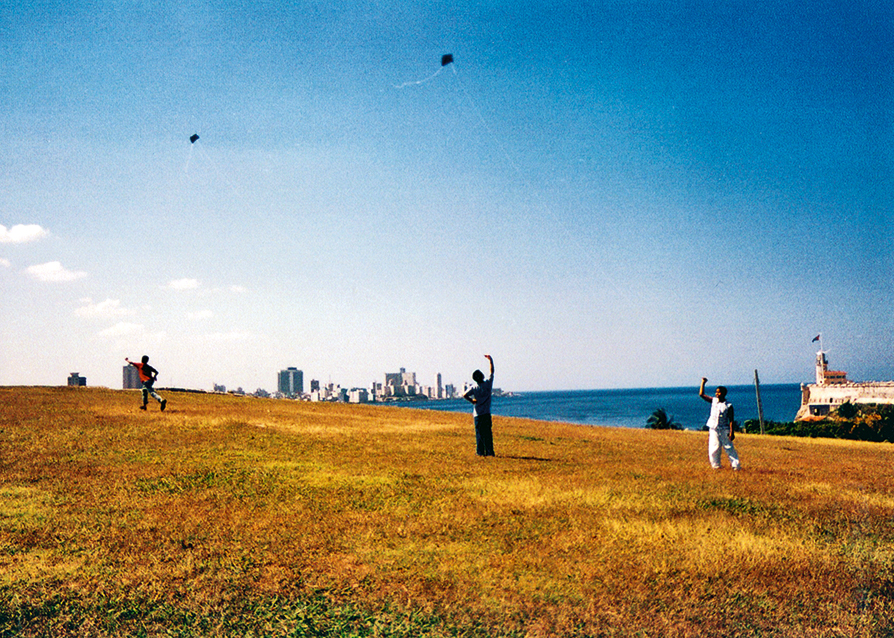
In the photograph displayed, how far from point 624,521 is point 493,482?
151 inches

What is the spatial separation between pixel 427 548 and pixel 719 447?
37.8ft

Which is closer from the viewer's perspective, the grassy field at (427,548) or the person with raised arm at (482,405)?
the grassy field at (427,548)

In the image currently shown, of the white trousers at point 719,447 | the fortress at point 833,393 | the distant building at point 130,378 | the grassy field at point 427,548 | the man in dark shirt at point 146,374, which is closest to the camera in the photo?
the grassy field at point 427,548

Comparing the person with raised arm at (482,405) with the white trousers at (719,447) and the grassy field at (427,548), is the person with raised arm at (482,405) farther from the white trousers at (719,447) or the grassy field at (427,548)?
the white trousers at (719,447)

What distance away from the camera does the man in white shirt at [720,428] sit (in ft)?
49.5

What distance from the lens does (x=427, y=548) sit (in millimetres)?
7695

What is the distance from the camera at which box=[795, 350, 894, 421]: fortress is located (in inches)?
4262

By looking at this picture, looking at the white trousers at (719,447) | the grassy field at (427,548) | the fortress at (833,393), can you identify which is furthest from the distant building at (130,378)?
the fortress at (833,393)

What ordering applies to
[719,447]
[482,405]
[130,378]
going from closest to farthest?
[719,447]
[482,405]
[130,378]

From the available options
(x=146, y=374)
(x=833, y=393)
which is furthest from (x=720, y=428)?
(x=833, y=393)

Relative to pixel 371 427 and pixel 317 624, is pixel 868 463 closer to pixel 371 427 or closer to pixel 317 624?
pixel 371 427

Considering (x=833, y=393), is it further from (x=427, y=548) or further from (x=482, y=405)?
(x=427, y=548)

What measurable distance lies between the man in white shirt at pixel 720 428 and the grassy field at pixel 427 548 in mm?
486

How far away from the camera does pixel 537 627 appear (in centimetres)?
543
